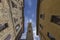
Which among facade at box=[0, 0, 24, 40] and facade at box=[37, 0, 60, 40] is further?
facade at box=[0, 0, 24, 40]

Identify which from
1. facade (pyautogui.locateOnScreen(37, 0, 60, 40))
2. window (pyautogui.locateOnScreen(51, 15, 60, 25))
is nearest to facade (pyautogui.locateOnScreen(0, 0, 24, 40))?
facade (pyautogui.locateOnScreen(37, 0, 60, 40))

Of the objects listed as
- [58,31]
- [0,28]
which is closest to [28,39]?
[0,28]

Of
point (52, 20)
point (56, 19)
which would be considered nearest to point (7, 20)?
point (52, 20)

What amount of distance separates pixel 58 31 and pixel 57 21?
8.88 ft

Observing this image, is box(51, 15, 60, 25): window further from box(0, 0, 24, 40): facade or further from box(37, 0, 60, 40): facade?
box(0, 0, 24, 40): facade

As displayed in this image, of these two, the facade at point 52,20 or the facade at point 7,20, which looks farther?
the facade at point 7,20

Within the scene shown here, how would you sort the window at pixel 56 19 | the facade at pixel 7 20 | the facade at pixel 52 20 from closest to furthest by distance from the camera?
the facade at pixel 52 20, the window at pixel 56 19, the facade at pixel 7 20

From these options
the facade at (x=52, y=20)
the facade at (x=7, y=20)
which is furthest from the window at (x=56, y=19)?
the facade at (x=7, y=20)

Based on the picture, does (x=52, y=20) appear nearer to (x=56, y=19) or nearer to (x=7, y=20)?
(x=56, y=19)

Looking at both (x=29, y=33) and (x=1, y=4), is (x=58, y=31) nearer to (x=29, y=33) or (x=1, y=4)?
(x=1, y=4)

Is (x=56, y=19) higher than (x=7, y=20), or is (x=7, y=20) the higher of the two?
(x=56, y=19)

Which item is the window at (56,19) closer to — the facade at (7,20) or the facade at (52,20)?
the facade at (52,20)

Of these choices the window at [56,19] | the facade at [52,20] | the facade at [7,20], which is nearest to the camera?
the facade at [52,20]

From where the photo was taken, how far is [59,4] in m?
11.4
